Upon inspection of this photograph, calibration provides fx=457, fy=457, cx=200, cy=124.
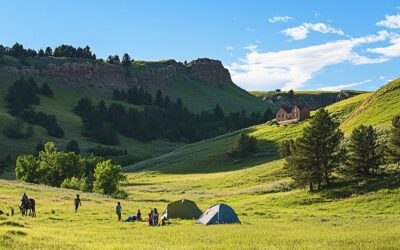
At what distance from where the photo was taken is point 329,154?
61.0m

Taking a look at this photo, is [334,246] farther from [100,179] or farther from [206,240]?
[100,179]

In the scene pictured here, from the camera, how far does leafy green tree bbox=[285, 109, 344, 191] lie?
2382 inches

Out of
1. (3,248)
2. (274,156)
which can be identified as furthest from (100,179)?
(3,248)

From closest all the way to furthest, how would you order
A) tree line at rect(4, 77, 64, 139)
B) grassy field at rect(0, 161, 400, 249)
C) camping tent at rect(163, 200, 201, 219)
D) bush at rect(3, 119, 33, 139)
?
grassy field at rect(0, 161, 400, 249)
camping tent at rect(163, 200, 201, 219)
bush at rect(3, 119, 33, 139)
tree line at rect(4, 77, 64, 139)

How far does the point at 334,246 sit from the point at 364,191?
35.8 metres

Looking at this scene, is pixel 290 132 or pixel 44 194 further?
pixel 290 132

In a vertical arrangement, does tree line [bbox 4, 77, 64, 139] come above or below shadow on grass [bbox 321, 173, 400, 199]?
above

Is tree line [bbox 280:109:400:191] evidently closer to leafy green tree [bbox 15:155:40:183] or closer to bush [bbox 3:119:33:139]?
leafy green tree [bbox 15:155:40:183]

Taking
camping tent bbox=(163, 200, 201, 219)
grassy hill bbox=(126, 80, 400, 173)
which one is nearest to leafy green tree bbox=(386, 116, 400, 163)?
grassy hill bbox=(126, 80, 400, 173)

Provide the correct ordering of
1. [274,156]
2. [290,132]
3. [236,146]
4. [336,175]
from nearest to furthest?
[336,175]
[274,156]
[236,146]
[290,132]

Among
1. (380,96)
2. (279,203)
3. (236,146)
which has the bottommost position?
(279,203)

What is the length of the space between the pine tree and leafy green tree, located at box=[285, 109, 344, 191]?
1.86 meters

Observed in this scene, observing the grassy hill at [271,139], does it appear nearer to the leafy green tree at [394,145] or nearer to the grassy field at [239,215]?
the grassy field at [239,215]

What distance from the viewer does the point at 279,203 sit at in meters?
57.8
